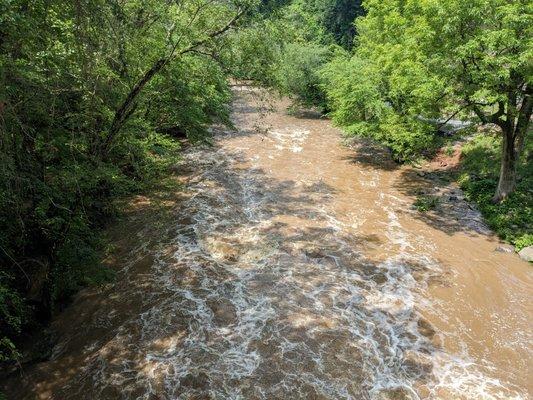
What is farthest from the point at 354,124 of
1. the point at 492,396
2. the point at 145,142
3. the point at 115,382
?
the point at 115,382

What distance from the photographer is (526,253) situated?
11.5 m

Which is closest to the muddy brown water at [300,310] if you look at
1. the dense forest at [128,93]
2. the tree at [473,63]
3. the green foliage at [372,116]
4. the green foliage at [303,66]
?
the dense forest at [128,93]

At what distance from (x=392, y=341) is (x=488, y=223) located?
24.8 feet

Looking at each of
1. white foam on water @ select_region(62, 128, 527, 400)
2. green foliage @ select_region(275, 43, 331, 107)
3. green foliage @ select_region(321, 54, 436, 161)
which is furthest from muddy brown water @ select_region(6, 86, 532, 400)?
green foliage @ select_region(275, 43, 331, 107)

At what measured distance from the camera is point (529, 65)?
35.3 feet

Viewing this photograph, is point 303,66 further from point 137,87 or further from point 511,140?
point 137,87

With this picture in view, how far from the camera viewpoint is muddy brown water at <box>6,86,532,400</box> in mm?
7117

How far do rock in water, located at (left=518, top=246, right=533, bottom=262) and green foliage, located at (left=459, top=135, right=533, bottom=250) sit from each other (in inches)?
8.2

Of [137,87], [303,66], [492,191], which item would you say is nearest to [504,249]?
[492,191]

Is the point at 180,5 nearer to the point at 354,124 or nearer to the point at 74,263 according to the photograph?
the point at 74,263

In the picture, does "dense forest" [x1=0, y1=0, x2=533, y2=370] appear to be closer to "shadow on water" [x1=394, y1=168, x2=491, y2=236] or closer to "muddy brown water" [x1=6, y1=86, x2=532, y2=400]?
"shadow on water" [x1=394, y1=168, x2=491, y2=236]

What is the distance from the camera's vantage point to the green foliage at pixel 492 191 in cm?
1261

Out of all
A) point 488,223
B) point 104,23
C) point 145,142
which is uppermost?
point 104,23

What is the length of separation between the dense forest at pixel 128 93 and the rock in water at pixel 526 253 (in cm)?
35
